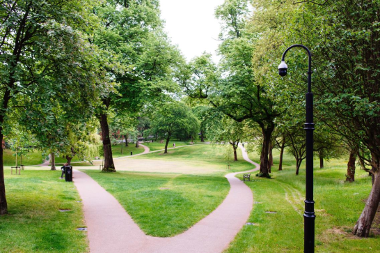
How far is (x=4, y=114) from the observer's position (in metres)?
9.03

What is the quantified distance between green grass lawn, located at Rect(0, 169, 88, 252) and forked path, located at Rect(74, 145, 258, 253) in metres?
0.47

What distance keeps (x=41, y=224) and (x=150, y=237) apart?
3808 millimetres

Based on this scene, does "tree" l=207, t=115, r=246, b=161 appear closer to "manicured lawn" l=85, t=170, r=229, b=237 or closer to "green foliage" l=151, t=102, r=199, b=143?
"manicured lawn" l=85, t=170, r=229, b=237

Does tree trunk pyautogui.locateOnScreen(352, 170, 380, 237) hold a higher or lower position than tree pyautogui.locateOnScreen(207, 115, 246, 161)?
lower

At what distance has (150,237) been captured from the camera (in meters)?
8.46

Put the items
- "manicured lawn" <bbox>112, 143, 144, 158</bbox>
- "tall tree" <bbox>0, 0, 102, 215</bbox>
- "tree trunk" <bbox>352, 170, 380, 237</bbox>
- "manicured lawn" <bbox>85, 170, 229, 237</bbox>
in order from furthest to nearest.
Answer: "manicured lawn" <bbox>112, 143, 144, 158</bbox>, "manicured lawn" <bbox>85, 170, 229, 237</bbox>, "tall tree" <bbox>0, 0, 102, 215</bbox>, "tree trunk" <bbox>352, 170, 380, 237</bbox>

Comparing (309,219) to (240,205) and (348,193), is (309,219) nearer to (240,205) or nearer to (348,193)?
(240,205)

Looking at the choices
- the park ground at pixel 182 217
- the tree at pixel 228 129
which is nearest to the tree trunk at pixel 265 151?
the tree at pixel 228 129

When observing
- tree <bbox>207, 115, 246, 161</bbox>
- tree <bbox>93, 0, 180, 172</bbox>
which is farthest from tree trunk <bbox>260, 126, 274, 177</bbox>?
tree <bbox>93, 0, 180, 172</bbox>

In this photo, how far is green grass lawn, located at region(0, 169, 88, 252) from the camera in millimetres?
7535

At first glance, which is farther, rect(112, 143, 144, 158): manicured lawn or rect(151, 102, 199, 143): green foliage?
rect(112, 143, 144, 158): manicured lawn

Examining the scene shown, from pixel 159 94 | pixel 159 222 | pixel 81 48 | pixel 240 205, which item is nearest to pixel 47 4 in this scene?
Answer: pixel 81 48

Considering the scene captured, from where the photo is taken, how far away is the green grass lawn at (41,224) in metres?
7.54

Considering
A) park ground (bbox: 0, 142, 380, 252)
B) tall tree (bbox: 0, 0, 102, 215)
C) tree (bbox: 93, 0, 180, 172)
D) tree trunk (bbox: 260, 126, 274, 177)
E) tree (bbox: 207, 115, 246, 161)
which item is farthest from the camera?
tree (bbox: 207, 115, 246, 161)
